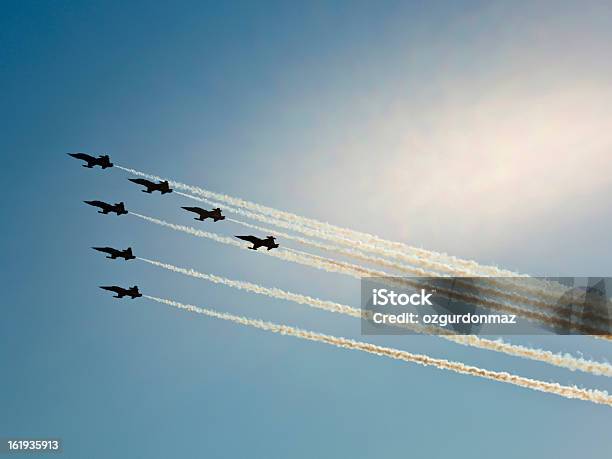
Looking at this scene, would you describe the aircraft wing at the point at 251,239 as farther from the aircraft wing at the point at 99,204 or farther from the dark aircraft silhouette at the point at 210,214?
the aircraft wing at the point at 99,204

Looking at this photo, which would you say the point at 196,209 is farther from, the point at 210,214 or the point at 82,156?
the point at 82,156

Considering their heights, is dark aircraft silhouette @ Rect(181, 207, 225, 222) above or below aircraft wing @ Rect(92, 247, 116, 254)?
above

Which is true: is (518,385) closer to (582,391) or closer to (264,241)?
(582,391)

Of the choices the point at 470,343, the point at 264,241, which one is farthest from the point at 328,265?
the point at 470,343

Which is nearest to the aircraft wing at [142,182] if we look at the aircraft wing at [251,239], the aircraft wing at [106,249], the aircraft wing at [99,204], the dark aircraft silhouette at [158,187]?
the dark aircraft silhouette at [158,187]

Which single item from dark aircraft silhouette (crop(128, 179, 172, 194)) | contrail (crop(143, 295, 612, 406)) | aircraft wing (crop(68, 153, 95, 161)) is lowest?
contrail (crop(143, 295, 612, 406))

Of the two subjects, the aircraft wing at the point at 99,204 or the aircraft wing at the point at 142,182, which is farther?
the aircraft wing at the point at 99,204

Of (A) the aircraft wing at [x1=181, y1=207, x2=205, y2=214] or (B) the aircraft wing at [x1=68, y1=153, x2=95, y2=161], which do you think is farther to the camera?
(B) the aircraft wing at [x1=68, y1=153, x2=95, y2=161]

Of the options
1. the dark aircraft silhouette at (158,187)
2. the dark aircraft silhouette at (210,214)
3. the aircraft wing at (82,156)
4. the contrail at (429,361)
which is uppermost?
the aircraft wing at (82,156)

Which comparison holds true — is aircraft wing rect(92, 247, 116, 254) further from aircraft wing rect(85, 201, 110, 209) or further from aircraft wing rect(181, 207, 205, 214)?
aircraft wing rect(181, 207, 205, 214)

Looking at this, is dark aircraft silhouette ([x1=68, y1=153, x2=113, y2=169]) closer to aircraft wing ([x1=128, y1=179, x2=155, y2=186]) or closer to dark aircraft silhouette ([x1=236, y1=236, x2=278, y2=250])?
aircraft wing ([x1=128, y1=179, x2=155, y2=186])

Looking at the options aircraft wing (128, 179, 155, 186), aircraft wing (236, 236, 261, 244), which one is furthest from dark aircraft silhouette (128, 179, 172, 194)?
aircraft wing (236, 236, 261, 244)

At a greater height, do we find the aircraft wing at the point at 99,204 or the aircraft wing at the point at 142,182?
the aircraft wing at the point at 142,182

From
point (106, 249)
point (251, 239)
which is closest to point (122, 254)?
point (106, 249)
